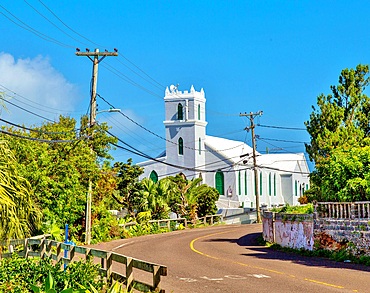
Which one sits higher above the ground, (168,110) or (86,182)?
(168,110)

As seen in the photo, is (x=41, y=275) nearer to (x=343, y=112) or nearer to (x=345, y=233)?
(x=345, y=233)

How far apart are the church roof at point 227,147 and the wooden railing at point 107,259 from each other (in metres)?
40.8

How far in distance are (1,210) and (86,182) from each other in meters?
12.8

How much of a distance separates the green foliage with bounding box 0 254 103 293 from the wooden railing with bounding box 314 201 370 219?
420 inches

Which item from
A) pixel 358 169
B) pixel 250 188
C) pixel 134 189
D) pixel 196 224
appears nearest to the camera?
pixel 358 169

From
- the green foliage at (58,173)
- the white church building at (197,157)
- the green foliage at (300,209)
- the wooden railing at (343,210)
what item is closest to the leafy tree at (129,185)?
the green foliage at (58,173)

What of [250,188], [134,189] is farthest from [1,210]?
[250,188]

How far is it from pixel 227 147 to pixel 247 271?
4709cm

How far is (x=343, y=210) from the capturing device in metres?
18.1

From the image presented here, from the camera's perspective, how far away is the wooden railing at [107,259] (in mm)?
9148

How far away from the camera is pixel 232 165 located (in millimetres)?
53562

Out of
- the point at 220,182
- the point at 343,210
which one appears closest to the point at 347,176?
the point at 343,210

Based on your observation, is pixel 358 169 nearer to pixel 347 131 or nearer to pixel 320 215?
pixel 320 215

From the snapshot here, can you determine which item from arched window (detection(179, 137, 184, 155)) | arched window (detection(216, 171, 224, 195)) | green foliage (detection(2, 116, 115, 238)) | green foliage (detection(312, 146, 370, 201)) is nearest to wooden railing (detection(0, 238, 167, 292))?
green foliage (detection(2, 116, 115, 238))
